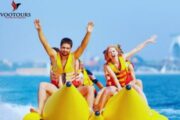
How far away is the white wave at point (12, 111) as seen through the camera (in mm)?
2281

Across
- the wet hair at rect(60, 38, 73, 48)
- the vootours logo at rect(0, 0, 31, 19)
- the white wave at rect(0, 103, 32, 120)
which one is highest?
the vootours logo at rect(0, 0, 31, 19)

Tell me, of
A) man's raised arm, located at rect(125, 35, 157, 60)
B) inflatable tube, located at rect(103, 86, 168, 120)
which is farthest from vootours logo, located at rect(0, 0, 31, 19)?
inflatable tube, located at rect(103, 86, 168, 120)

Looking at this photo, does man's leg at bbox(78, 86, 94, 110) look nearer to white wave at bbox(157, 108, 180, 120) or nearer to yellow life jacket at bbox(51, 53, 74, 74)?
yellow life jacket at bbox(51, 53, 74, 74)

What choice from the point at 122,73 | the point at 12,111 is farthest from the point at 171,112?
the point at 12,111

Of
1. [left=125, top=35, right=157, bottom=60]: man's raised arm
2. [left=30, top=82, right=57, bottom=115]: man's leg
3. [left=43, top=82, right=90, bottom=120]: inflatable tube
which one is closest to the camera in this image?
[left=43, top=82, right=90, bottom=120]: inflatable tube

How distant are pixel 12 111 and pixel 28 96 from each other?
10cm

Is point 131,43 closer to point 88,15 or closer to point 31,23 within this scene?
point 88,15

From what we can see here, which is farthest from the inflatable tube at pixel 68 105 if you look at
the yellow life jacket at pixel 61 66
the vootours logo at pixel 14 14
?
the vootours logo at pixel 14 14

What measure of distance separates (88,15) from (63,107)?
0.62 metres

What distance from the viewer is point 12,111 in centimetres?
231

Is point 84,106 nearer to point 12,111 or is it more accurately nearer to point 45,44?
point 45,44

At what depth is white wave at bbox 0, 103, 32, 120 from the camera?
7.48 feet

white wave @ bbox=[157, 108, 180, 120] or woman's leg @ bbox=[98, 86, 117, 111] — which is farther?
Answer: white wave @ bbox=[157, 108, 180, 120]

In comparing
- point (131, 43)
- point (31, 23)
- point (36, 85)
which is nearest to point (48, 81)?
point (36, 85)
